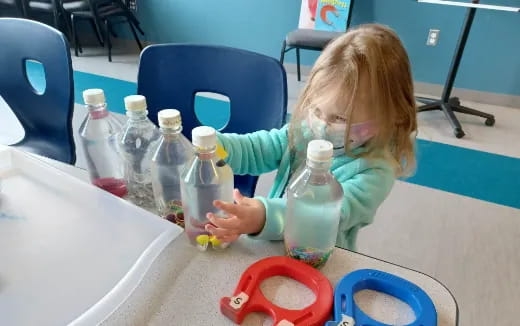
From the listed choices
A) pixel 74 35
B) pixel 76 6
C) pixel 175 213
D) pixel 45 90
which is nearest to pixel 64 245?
pixel 175 213

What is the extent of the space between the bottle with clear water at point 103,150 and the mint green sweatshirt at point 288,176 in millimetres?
193

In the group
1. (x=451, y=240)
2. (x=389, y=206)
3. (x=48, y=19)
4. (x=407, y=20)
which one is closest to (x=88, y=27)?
(x=48, y=19)

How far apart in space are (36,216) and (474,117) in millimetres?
2721

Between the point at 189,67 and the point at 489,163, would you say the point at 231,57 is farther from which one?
the point at 489,163

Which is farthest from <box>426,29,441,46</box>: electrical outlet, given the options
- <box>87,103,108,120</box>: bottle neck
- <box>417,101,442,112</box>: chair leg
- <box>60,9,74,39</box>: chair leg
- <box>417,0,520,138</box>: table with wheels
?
<box>60,9,74,39</box>: chair leg

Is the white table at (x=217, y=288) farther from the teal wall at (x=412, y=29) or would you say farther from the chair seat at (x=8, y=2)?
the chair seat at (x=8, y=2)

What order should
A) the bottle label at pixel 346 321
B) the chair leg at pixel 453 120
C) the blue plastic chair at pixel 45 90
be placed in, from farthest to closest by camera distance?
1. the chair leg at pixel 453 120
2. the blue plastic chair at pixel 45 90
3. the bottle label at pixel 346 321

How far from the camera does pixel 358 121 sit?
2.18 ft

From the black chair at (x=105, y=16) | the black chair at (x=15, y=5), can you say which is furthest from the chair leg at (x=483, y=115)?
the black chair at (x=15, y=5)

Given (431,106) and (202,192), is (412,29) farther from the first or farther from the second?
(202,192)

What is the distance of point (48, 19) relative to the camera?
4.04 metres

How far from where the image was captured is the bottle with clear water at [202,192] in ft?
1.83

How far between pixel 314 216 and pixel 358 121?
214mm

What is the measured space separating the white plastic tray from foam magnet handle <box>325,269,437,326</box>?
25cm
